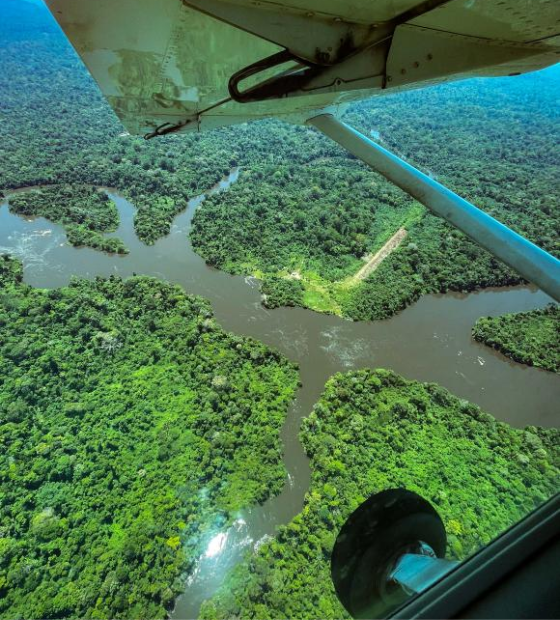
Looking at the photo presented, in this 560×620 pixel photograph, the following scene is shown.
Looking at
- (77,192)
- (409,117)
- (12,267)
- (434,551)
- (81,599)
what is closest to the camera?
(434,551)

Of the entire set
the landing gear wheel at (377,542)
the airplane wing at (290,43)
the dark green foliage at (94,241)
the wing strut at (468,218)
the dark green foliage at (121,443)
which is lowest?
the dark green foliage at (121,443)

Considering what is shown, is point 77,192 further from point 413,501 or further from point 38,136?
point 413,501

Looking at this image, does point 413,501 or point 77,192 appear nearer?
point 413,501

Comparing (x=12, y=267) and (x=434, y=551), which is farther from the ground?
(x=434, y=551)

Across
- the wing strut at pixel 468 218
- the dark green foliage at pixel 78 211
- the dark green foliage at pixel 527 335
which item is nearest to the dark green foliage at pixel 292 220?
the dark green foliage at pixel 78 211

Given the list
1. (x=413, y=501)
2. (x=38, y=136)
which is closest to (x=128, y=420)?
(x=413, y=501)

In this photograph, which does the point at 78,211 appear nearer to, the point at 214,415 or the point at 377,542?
the point at 214,415

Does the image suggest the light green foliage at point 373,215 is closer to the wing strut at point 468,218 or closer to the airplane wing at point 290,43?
the wing strut at point 468,218

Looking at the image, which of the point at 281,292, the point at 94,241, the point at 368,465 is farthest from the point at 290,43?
the point at 94,241
